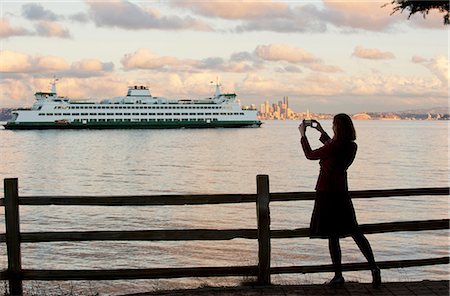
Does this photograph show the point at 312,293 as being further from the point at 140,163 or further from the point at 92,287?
the point at 140,163

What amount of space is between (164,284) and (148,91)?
139m

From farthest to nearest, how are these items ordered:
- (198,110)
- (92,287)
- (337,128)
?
(198,110)
(92,287)
(337,128)

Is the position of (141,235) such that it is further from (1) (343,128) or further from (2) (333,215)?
(1) (343,128)

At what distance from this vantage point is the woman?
6.26 metres

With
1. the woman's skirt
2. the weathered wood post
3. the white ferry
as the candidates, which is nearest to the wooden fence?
the weathered wood post

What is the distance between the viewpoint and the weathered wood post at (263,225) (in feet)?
21.4

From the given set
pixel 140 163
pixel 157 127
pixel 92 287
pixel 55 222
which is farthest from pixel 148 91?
pixel 92 287

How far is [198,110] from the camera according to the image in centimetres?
14350

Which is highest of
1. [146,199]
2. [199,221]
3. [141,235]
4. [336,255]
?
[146,199]

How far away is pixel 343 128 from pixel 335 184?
520mm

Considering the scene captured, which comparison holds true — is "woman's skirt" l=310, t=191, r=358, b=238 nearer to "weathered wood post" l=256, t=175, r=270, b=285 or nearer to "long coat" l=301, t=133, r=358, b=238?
"long coat" l=301, t=133, r=358, b=238

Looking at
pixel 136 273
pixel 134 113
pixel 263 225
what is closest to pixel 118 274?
pixel 136 273

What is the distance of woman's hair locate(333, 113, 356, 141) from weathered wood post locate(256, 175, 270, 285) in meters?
0.79

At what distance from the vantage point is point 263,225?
6.59m
